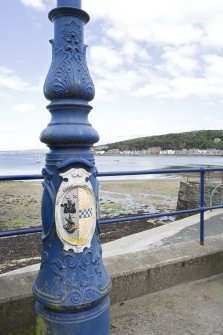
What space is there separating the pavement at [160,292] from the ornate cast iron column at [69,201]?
2.38ft

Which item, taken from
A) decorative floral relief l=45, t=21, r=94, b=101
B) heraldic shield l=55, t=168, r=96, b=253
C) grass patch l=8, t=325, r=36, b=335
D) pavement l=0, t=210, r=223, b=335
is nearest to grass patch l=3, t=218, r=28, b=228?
pavement l=0, t=210, r=223, b=335

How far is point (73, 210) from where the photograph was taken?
81.0 inches

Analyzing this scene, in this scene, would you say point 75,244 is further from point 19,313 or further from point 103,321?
point 19,313

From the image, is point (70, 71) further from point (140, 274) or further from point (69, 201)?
point (140, 274)

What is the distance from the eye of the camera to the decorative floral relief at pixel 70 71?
2.07 metres

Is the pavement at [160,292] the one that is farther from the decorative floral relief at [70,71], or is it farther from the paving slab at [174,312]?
the decorative floral relief at [70,71]

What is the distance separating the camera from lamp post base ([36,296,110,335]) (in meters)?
2.03

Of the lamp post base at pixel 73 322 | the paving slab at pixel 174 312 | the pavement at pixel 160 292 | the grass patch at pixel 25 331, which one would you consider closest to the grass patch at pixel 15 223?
the pavement at pixel 160 292

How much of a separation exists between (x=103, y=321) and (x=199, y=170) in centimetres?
224

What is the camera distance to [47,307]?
2.08 m

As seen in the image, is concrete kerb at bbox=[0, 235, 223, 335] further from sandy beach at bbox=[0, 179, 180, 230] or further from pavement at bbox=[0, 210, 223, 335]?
sandy beach at bbox=[0, 179, 180, 230]

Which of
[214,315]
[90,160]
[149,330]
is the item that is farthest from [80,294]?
[214,315]

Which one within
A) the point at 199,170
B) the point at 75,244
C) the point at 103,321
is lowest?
the point at 103,321

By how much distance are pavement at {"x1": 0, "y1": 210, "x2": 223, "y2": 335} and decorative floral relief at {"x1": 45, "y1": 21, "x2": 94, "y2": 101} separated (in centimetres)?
169
